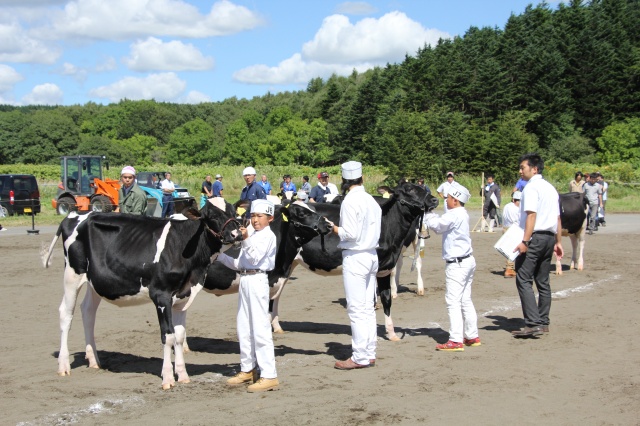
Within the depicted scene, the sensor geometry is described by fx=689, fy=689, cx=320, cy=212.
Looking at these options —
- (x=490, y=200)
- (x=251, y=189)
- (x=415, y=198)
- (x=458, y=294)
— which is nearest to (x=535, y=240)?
(x=458, y=294)

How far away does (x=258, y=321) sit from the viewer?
7406mm

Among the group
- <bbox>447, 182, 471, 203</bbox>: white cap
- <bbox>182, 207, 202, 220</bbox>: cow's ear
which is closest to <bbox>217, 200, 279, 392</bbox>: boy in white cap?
<bbox>182, 207, 202, 220</bbox>: cow's ear

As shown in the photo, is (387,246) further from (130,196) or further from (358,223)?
(130,196)

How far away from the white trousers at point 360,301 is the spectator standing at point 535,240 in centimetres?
275

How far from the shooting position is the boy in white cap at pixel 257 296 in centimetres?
739

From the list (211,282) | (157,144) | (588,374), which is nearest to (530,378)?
(588,374)

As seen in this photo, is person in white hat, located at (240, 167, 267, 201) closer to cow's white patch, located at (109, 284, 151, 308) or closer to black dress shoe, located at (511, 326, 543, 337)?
black dress shoe, located at (511, 326, 543, 337)

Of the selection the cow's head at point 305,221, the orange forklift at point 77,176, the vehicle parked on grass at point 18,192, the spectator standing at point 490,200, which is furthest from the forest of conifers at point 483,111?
the cow's head at point 305,221

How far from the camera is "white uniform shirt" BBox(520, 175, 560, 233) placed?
9930 millimetres

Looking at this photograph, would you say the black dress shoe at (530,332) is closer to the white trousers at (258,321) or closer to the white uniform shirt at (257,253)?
the white trousers at (258,321)

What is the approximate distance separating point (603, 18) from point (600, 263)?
248 feet

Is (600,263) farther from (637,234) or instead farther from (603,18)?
(603,18)

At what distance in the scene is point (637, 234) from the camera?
81.8 feet

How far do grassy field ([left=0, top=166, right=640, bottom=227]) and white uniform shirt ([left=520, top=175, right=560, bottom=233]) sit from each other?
83.4 ft
